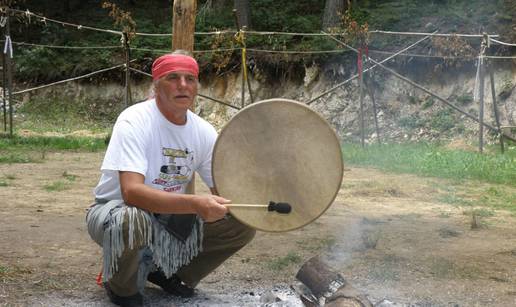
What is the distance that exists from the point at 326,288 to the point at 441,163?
6.62m

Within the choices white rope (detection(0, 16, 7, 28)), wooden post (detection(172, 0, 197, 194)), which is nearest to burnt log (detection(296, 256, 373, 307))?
wooden post (detection(172, 0, 197, 194))

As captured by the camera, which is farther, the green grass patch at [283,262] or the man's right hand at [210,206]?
the green grass patch at [283,262]

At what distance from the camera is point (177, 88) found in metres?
3.22

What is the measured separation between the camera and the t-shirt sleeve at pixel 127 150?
302 cm

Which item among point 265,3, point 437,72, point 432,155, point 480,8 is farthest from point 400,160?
point 265,3

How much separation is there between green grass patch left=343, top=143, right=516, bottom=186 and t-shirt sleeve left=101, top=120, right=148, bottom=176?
5.97 m

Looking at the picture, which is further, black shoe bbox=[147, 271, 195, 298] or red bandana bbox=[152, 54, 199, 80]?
black shoe bbox=[147, 271, 195, 298]

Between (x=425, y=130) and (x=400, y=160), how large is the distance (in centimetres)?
422

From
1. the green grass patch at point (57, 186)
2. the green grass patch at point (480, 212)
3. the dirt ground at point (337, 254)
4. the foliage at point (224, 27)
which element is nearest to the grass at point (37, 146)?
the green grass patch at point (57, 186)

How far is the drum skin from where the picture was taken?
10.1 feet

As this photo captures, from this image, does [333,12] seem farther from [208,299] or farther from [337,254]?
[208,299]

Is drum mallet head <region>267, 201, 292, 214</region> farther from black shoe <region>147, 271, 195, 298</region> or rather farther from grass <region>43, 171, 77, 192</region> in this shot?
grass <region>43, 171, 77, 192</region>

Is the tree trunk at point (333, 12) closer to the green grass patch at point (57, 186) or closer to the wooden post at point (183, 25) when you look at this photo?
the green grass patch at point (57, 186)

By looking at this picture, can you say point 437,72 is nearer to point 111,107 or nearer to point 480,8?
point 480,8
